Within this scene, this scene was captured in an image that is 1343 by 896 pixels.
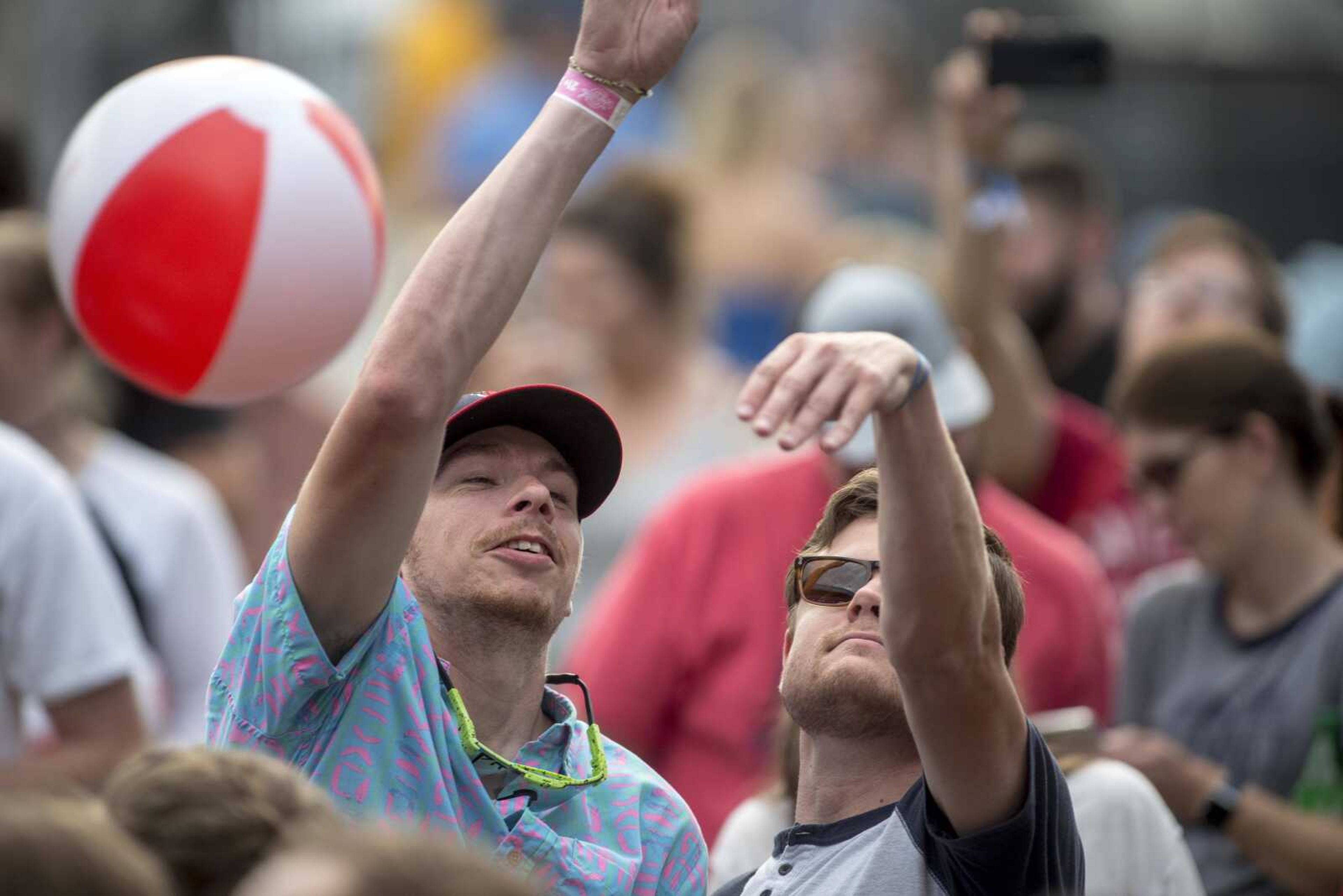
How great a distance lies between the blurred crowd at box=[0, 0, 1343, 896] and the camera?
4129 mm

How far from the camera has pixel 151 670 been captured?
5.10 m

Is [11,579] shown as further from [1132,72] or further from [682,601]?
[1132,72]

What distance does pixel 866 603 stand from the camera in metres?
2.85

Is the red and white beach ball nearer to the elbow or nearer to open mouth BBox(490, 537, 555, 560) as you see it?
open mouth BBox(490, 537, 555, 560)

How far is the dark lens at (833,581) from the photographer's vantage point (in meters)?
2.88

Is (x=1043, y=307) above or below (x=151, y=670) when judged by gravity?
above

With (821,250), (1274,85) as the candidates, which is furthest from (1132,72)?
(821,250)

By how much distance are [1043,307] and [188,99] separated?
12.6 ft

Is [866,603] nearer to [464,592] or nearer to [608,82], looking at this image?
[464,592]

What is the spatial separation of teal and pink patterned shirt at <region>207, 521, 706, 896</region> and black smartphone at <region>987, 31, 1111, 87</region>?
276 cm

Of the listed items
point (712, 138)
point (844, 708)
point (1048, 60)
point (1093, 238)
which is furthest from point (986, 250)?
point (712, 138)

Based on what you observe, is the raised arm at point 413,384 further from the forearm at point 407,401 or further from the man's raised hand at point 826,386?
the man's raised hand at point 826,386

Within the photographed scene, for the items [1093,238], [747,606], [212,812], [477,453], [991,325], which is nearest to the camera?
[212,812]

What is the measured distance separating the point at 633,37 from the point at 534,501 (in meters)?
0.67
